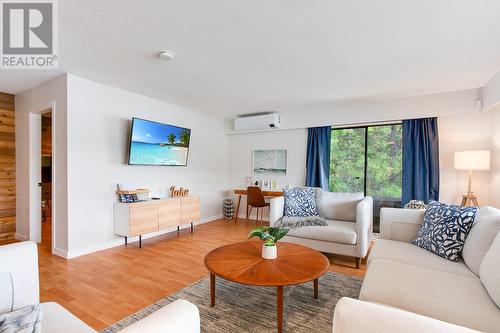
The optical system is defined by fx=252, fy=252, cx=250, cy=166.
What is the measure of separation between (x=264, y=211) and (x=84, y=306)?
12.7ft

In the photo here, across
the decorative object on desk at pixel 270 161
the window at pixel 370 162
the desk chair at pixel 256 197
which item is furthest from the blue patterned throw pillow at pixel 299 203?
the decorative object on desk at pixel 270 161

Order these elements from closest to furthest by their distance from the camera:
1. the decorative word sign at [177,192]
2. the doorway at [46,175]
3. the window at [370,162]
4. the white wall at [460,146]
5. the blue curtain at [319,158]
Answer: the white wall at [460,146] < the doorway at [46,175] < the window at [370,162] < the decorative word sign at [177,192] < the blue curtain at [319,158]

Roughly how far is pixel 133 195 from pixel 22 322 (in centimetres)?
290

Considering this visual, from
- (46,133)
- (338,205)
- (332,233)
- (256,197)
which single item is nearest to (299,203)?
(338,205)

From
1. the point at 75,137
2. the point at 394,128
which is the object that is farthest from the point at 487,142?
the point at 75,137

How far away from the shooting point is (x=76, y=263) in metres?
3.02

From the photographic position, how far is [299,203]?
11.8ft

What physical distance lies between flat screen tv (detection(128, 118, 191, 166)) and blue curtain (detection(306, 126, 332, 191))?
2.38 metres

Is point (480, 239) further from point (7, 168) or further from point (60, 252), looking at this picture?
point (7, 168)

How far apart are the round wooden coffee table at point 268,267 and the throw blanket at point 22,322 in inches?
40.2

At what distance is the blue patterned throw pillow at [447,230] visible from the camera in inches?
75.5

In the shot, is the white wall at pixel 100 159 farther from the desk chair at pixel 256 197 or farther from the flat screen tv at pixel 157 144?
the desk chair at pixel 256 197

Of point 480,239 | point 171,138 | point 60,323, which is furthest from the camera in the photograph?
point 171,138

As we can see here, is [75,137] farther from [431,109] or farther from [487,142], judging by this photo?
[487,142]
